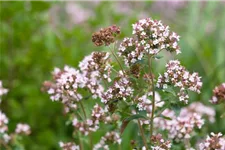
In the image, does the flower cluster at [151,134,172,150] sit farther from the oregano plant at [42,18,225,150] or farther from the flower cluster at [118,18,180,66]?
the flower cluster at [118,18,180,66]

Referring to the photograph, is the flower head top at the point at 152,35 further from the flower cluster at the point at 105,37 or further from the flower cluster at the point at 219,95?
the flower cluster at the point at 219,95

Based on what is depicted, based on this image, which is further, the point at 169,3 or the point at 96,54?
the point at 169,3

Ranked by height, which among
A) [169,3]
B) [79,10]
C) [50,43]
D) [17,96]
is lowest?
[17,96]

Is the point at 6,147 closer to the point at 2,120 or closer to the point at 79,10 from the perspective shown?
the point at 2,120

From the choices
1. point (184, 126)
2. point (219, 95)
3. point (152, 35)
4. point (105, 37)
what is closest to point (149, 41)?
point (152, 35)

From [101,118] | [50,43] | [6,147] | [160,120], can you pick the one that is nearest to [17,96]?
[50,43]

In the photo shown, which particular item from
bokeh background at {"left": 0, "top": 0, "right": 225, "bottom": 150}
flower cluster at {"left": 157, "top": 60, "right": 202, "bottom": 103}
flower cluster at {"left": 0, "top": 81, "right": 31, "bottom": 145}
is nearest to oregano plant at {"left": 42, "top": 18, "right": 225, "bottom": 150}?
flower cluster at {"left": 157, "top": 60, "right": 202, "bottom": 103}
